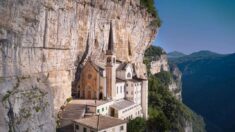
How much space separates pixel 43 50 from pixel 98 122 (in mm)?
9899

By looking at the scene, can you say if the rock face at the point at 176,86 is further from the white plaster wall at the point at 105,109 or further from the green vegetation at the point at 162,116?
the white plaster wall at the point at 105,109

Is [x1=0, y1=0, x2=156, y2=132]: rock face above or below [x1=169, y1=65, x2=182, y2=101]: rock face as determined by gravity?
above

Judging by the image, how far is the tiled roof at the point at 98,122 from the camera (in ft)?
116

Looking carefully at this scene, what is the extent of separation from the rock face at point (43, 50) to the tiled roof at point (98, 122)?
3.72 m

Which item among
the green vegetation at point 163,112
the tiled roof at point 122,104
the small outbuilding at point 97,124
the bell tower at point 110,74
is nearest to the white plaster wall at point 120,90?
the tiled roof at point 122,104

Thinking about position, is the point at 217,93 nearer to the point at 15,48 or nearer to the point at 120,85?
the point at 120,85

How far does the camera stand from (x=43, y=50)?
1313 inches

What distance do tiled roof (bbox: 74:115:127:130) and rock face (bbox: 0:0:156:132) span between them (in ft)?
12.2

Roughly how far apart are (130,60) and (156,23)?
36.8 ft

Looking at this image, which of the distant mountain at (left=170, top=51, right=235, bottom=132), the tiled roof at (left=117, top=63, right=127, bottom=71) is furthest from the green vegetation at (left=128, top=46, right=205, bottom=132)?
the distant mountain at (left=170, top=51, right=235, bottom=132)

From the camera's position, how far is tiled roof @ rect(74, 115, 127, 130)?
3532cm

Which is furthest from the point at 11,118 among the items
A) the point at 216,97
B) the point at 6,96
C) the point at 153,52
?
the point at 216,97

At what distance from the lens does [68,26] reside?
37531 millimetres

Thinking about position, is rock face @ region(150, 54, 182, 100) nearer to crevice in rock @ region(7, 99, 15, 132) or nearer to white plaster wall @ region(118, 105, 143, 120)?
white plaster wall @ region(118, 105, 143, 120)
